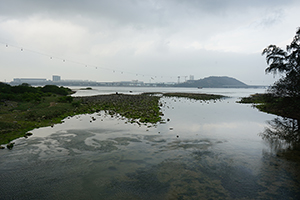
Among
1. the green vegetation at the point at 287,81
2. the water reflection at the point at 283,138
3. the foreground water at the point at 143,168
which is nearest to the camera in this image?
the foreground water at the point at 143,168

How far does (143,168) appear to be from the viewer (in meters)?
10.9

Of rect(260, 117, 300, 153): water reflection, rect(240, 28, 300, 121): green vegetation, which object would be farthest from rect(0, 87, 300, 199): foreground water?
rect(240, 28, 300, 121): green vegetation

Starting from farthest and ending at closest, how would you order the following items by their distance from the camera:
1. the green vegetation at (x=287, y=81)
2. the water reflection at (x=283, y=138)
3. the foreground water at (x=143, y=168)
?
the green vegetation at (x=287, y=81) → the water reflection at (x=283, y=138) → the foreground water at (x=143, y=168)

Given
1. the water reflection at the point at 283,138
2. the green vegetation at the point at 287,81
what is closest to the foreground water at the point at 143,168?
the water reflection at the point at 283,138

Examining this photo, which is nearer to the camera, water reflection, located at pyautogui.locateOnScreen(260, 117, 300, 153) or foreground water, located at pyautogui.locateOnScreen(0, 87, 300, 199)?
foreground water, located at pyautogui.locateOnScreen(0, 87, 300, 199)

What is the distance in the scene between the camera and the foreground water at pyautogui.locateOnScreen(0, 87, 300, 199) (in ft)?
27.7

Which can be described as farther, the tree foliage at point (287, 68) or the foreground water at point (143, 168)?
the tree foliage at point (287, 68)

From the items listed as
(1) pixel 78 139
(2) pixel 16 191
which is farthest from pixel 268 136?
(2) pixel 16 191

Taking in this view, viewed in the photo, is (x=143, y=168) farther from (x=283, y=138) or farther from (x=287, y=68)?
(x=287, y=68)

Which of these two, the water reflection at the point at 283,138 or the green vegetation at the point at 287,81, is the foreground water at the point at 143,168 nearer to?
the water reflection at the point at 283,138

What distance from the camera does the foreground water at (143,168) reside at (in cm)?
843

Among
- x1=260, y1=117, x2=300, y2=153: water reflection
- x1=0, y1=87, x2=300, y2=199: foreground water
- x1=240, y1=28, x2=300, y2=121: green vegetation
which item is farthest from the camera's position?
x1=240, y1=28, x2=300, y2=121: green vegetation

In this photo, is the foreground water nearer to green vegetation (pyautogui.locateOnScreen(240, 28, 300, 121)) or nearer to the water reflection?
the water reflection

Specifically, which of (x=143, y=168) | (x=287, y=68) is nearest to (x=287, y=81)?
(x=287, y=68)
